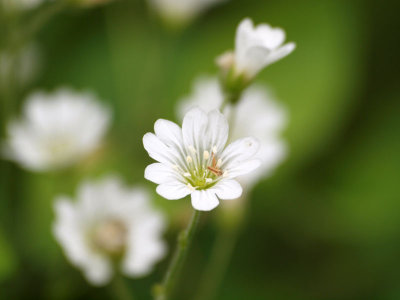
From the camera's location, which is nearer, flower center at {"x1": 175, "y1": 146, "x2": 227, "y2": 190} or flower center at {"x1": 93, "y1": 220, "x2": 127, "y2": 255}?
flower center at {"x1": 175, "y1": 146, "x2": 227, "y2": 190}

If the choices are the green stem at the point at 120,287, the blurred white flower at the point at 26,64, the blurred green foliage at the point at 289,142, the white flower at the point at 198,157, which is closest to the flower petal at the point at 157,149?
the white flower at the point at 198,157

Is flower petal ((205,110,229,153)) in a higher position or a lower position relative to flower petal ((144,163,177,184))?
higher

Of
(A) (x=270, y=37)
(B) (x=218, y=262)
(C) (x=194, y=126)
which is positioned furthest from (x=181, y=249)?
(B) (x=218, y=262)

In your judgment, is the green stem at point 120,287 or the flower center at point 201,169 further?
the green stem at point 120,287

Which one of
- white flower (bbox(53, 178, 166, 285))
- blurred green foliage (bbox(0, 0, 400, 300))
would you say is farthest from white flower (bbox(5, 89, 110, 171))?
white flower (bbox(53, 178, 166, 285))

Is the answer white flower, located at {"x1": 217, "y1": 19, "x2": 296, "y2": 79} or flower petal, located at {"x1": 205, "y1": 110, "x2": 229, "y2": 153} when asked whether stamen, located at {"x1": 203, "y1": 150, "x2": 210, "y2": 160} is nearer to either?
flower petal, located at {"x1": 205, "y1": 110, "x2": 229, "y2": 153}

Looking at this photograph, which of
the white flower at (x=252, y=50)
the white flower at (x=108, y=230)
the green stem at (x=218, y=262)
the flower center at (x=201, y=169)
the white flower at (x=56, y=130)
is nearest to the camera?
the flower center at (x=201, y=169)

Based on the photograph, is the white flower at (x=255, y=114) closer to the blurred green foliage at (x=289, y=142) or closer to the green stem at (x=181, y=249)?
the blurred green foliage at (x=289, y=142)

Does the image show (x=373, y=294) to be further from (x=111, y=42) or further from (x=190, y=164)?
(x=111, y=42)
